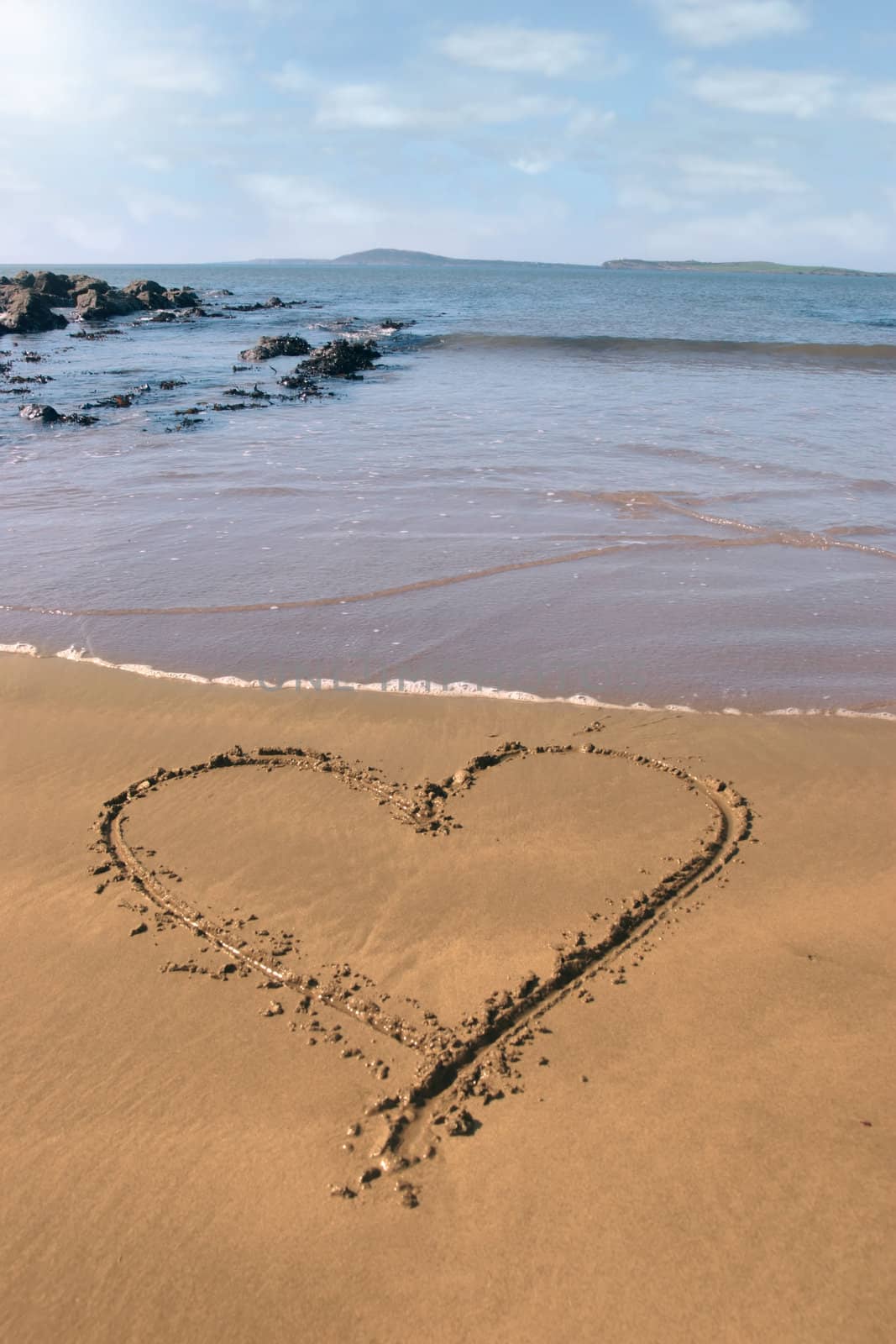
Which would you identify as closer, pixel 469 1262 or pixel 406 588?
pixel 469 1262

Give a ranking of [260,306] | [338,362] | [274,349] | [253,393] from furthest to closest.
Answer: [260,306] → [274,349] → [338,362] → [253,393]

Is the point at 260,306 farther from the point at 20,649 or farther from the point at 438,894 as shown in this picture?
the point at 438,894

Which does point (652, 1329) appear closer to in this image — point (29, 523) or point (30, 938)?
point (30, 938)

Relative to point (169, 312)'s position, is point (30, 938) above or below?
below

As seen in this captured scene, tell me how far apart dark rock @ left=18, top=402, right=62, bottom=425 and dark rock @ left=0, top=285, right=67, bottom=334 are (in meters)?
20.9

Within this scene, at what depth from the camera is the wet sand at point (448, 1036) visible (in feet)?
7.61

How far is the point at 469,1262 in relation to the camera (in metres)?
2.34

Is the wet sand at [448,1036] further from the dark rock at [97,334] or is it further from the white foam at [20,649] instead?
the dark rock at [97,334]

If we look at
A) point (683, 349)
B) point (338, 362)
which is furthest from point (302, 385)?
point (683, 349)

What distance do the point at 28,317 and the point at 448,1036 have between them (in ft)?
121

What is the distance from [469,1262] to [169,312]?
4207cm

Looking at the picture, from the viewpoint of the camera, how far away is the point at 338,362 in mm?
20875

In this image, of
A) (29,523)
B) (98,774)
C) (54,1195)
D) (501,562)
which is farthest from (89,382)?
(54,1195)

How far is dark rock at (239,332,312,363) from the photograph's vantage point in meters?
23.9
